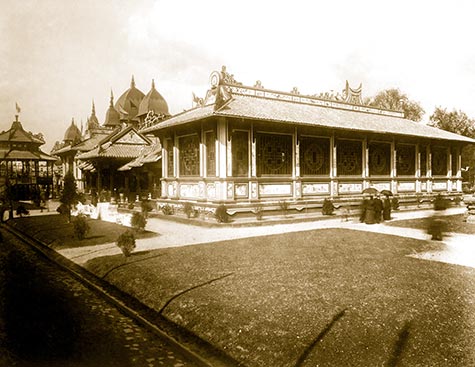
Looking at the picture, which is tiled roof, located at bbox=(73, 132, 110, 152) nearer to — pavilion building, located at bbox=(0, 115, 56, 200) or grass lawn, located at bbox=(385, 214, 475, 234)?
pavilion building, located at bbox=(0, 115, 56, 200)

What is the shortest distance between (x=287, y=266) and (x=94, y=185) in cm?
3505

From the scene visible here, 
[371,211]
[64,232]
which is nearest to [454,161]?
[371,211]

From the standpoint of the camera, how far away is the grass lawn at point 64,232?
1544 cm

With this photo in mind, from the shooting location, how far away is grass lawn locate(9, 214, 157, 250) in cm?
1544

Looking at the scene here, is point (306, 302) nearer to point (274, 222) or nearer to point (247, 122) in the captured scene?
point (274, 222)

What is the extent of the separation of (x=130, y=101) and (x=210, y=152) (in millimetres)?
38911

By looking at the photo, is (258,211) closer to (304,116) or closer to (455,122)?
(304,116)

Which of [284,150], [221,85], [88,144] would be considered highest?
[221,85]

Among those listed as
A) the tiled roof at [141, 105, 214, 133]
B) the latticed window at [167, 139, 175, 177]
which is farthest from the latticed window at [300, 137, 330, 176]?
the latticed window at [167, 139, 175, 177]

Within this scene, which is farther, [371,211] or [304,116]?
[304,116]

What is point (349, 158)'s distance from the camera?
2497 cm

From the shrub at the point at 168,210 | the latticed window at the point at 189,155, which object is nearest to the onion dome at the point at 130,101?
the latticed window at the point at 189,155

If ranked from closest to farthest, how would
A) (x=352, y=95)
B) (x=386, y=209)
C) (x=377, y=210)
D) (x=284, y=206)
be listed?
(x=377, y=210), (x=386, y=209), (x=284, y=206), (x=352, y=95)

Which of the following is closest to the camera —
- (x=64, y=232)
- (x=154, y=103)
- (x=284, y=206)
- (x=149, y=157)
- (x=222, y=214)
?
(x=64, y=232)
